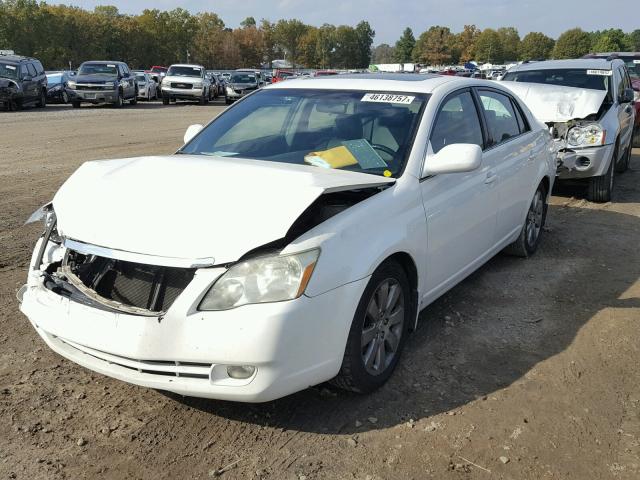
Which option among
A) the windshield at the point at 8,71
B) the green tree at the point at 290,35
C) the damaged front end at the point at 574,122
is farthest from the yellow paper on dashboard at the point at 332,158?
the green tree at the point at 290,35

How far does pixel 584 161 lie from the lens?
8.03m

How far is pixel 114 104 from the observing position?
86.5ft

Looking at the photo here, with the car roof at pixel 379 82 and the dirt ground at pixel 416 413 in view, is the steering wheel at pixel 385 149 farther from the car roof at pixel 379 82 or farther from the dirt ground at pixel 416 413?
the dirt ground at pixel 416 413

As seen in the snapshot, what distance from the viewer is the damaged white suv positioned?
26.5 ft

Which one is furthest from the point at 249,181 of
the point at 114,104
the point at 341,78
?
the point at 114,104

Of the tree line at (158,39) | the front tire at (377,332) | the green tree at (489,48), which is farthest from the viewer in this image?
the green tree at (489,48)

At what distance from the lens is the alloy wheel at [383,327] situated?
337 cm

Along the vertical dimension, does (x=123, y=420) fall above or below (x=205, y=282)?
below

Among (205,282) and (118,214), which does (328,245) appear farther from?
(118,214)

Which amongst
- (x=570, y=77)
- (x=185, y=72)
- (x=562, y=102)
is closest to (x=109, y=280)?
(x=562, y=102)

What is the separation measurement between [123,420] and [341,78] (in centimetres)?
279

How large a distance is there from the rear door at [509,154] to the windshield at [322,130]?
100 centimetres

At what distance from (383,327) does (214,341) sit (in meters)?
1.08

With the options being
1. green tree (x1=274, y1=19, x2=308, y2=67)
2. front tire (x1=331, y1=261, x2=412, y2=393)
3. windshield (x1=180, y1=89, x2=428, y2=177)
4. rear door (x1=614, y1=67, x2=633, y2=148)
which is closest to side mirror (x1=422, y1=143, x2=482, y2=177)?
windshield (x1=180, y1=89, x2=428, y2=177)
